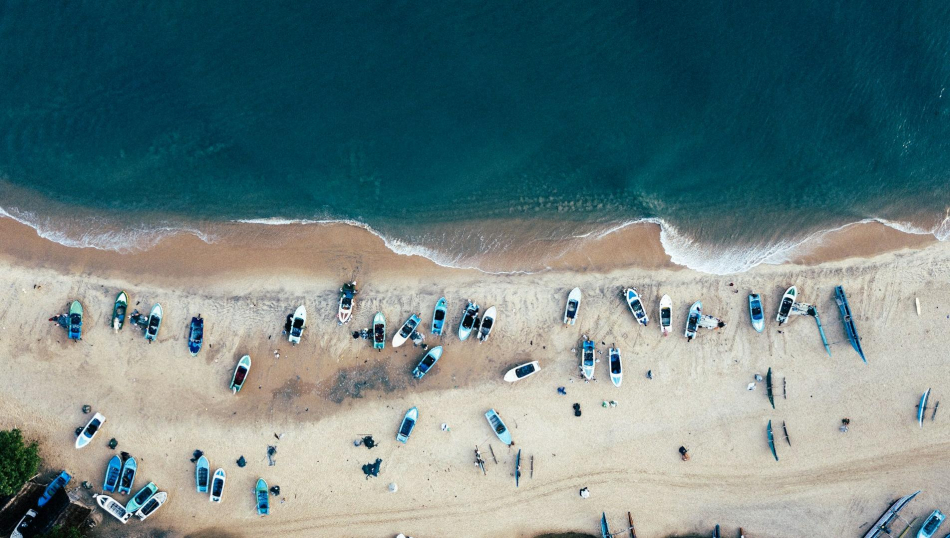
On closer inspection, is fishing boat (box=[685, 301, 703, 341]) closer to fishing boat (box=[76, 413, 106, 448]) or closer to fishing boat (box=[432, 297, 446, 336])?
fishing boat (box=[432, 297, 446, 336])

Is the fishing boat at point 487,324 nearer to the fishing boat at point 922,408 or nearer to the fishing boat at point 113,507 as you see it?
the fishing boat at point 113,507

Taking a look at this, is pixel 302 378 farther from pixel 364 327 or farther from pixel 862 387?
pixel 862 387

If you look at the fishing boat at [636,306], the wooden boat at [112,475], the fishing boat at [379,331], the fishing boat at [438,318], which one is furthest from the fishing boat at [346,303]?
the fishing boat at [636,306]

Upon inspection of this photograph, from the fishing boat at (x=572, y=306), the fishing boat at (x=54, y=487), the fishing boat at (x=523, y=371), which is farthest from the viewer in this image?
the fishing boat at (x=572, y=306)

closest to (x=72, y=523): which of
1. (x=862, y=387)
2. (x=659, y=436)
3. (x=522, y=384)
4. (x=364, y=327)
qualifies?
(x=364, y=327)

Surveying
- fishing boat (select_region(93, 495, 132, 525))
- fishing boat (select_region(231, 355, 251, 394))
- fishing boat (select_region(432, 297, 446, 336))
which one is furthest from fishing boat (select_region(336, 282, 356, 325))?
fishing boat (select_region(93, 495, 132, 525))

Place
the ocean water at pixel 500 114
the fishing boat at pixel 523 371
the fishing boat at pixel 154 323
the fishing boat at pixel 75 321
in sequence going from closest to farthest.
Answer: the fishing boat at pixel 75 321
the fishing boat at pixel 154 323
the fishing boat at pixel 523 371
the ocean water at pixel 500 114

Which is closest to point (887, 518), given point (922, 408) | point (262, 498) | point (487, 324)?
point (922, 408)
